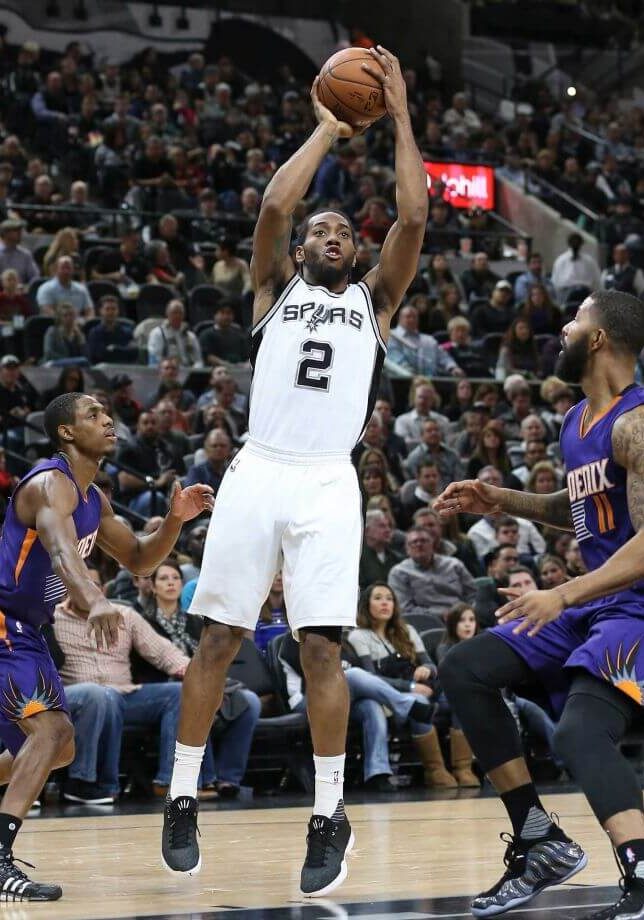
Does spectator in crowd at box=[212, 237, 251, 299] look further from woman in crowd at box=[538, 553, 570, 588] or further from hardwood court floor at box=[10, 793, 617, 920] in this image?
hardwood court floor at box=[10, 793, 617, 920]

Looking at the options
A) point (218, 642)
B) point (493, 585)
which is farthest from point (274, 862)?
point (493, 585)

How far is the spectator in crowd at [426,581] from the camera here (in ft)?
35.3

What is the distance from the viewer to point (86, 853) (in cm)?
616

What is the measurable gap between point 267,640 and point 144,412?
299 centimetres

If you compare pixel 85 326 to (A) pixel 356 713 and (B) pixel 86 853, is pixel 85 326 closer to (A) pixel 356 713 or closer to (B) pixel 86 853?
(A) pixel 356 713

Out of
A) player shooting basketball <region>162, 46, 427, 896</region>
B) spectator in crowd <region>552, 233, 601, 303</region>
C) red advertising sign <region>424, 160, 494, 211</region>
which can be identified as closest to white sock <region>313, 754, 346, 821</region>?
player shooting basketball <region>162, 46, 427, 896</region>

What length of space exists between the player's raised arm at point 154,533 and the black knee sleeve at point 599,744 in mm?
1845

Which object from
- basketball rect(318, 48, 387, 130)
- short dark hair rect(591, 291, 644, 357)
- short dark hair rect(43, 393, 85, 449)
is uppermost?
basketball rect(318, 48, 387, 130)

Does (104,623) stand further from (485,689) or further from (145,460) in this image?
(145,460)

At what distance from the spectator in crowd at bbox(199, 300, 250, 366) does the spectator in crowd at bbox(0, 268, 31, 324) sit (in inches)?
67.7

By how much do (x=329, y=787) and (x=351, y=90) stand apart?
256cm

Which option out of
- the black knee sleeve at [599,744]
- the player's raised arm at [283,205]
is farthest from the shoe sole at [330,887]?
A: the player's raised arm at [283,205]

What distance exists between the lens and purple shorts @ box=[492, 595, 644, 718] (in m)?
4.29

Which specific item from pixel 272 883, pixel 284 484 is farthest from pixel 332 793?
pixel 284 484
